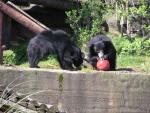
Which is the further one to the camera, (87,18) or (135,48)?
(87,18)

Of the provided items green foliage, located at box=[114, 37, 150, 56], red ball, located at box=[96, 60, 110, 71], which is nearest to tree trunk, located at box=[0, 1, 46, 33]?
green foliage, located at box=[114, 37, 150, 56]

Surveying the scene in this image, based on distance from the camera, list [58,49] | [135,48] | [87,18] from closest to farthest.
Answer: [58,49], [135,48], [87,18]

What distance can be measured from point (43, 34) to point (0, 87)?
333 centimetres

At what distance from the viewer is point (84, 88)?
252 inches

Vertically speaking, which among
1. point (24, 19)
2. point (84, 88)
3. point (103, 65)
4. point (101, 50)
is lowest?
point (84, 88)

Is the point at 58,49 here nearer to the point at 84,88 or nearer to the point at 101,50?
the point at 101,50

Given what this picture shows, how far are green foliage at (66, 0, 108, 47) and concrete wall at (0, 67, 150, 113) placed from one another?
4.51 metres

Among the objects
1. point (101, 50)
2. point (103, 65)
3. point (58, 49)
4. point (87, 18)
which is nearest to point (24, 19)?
point (58, 49)

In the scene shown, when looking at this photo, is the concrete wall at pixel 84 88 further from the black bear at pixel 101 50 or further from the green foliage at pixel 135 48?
the green foliage at pixel 135 48

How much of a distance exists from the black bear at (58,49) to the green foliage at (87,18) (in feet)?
5.92

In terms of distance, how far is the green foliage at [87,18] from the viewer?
10.9 meters

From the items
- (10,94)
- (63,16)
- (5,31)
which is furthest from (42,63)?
(10,94)

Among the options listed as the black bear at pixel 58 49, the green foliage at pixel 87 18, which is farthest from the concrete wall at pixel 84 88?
the green foliage at pixel 87 18

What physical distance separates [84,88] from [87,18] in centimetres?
508
